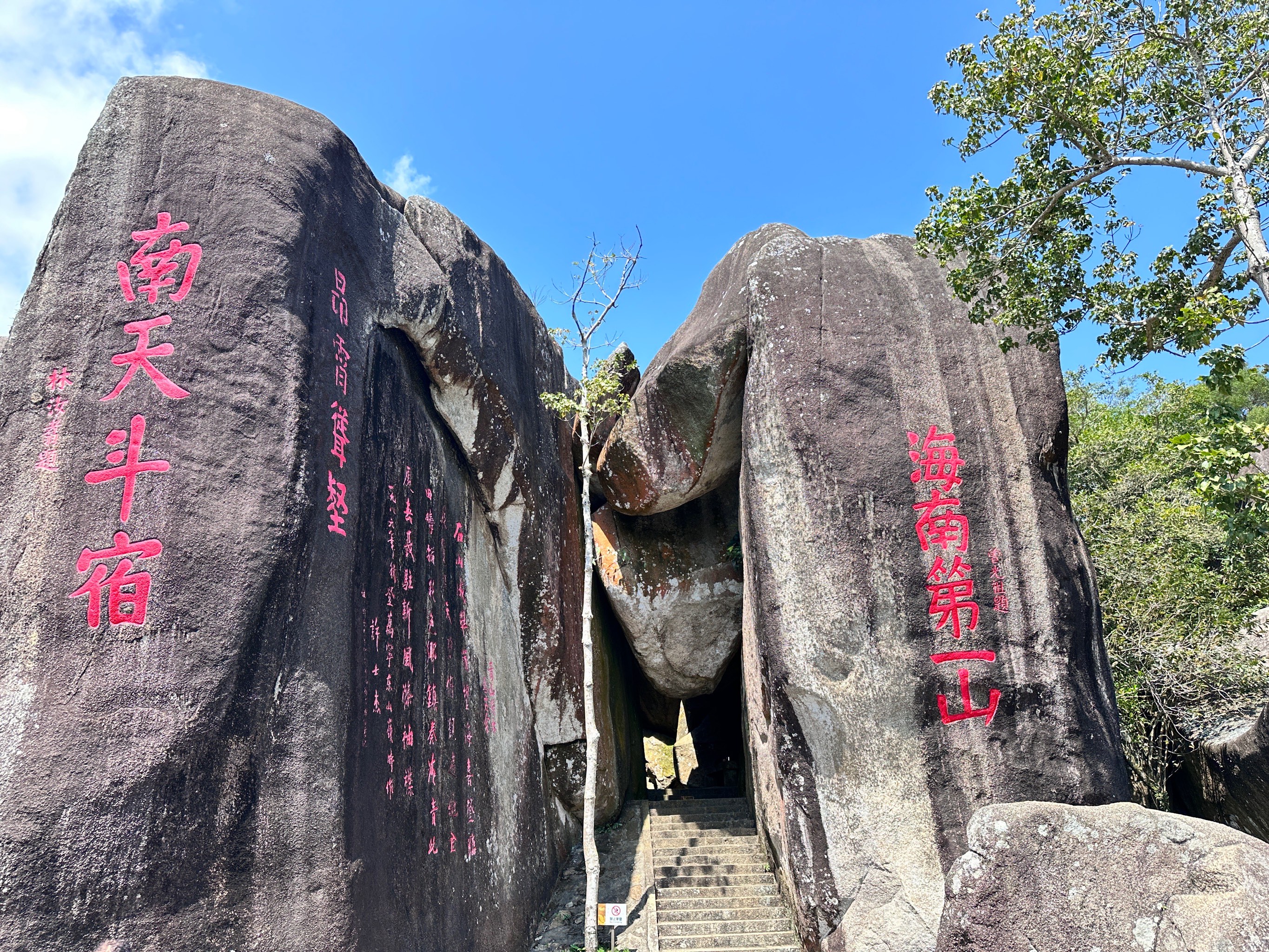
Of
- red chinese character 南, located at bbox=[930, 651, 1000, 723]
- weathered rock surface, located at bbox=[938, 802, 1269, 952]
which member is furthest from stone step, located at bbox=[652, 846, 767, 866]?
weathered rock surface, located at bbox=[938, 802, 1269, 952]

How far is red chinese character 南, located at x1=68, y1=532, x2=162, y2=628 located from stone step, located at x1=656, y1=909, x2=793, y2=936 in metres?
6.41

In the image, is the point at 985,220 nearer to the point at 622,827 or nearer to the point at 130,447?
the point at 130,447

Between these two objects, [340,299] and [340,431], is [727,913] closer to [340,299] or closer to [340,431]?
[340,431]

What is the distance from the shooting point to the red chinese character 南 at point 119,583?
4.06 meters

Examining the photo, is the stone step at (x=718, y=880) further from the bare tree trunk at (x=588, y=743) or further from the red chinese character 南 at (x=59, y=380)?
the red chinese character 南 at (x=59, y=380)

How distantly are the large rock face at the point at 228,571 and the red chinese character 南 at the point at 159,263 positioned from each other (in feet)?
0.05

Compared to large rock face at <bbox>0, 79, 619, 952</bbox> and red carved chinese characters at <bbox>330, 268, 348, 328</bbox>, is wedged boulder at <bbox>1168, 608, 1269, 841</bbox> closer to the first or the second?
large rock face at <bbox>0, 79, 619, 952</bbox>

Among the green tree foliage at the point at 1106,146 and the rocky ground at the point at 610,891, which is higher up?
the green tree foliage at the point at 1106,146

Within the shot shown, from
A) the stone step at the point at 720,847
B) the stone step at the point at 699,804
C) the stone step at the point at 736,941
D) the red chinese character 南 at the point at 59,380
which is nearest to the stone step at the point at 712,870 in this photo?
the stone step at the point at 720,847

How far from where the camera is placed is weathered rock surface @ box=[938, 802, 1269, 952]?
3.49 metres

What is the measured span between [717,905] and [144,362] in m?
7.67

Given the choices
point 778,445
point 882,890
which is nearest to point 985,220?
point 778,445

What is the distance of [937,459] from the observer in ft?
24.8

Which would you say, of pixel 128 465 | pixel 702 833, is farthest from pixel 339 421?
pixel 702 833
